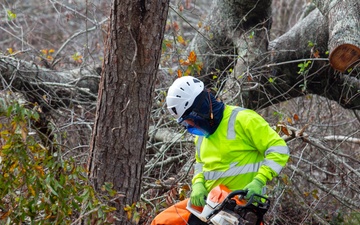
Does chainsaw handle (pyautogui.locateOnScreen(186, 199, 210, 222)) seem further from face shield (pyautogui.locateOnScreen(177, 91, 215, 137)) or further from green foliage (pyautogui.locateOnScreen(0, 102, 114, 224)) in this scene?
green foliage (pyautogui.locateOnScreen(0, 102, 114, 224))

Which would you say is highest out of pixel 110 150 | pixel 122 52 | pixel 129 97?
pixel 122 52

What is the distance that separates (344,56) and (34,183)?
3.10 meters

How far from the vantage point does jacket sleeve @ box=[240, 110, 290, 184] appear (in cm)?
428

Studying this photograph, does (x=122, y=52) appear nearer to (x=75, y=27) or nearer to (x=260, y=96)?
(x=260, y=96)

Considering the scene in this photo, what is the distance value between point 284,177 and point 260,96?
1652mm

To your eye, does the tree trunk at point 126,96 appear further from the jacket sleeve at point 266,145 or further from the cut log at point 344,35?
the cut log at point 344,35

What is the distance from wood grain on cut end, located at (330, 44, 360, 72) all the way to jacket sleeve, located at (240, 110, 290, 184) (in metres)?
1.42

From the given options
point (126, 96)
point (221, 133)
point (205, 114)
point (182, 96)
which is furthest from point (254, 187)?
point (126, 96)

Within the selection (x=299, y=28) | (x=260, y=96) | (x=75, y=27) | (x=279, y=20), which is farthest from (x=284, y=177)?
Answer: (x=75, y=27)

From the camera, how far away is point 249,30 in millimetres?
6754

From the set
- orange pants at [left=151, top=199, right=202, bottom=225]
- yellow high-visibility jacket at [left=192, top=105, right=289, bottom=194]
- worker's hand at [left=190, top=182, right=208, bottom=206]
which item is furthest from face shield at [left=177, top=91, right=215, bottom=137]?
orange pants at [left=151, top=199, right=202, bottom=225]

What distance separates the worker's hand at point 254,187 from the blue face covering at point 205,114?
0.60 m

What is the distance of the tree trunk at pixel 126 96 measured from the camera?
453 cm

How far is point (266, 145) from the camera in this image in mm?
4348
